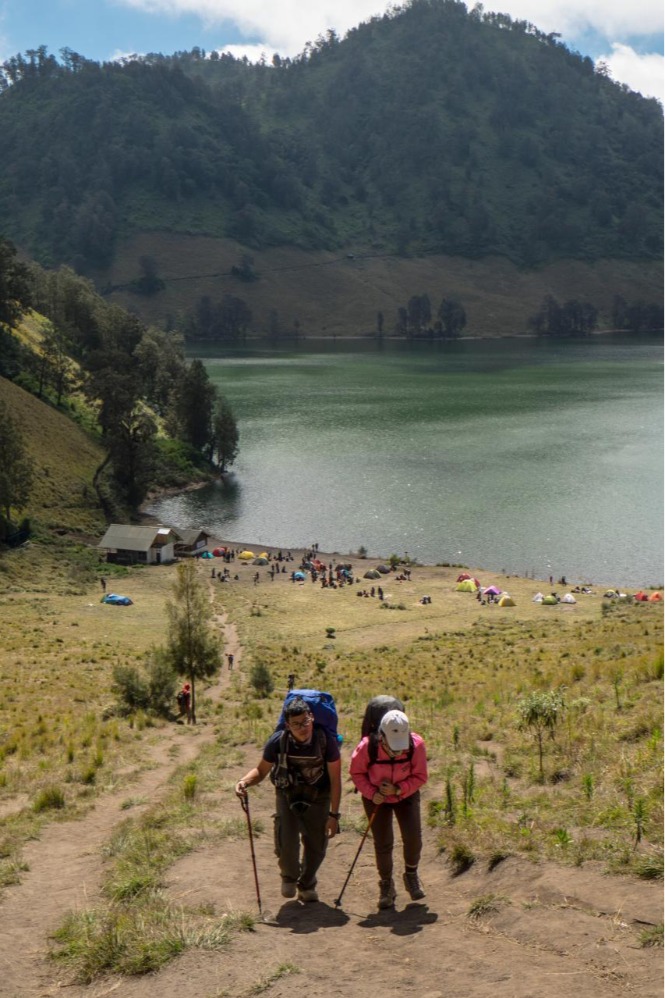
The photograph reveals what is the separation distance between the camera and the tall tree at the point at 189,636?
27500 mm

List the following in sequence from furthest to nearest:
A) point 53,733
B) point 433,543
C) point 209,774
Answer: point 433,543, point 53,733, point 209,774

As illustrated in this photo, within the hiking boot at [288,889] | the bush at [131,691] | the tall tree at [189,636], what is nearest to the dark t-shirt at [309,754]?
the hiking boot at [288,889]

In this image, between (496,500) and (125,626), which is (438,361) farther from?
(125,626)

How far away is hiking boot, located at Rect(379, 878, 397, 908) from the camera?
873 cm

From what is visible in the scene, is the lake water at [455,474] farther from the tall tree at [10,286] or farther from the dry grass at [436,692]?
the tall tree at [10,286]

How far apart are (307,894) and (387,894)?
794 millimetres

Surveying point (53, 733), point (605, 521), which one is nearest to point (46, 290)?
point (605, 521)

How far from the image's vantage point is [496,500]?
269ft

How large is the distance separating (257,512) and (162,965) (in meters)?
75.6

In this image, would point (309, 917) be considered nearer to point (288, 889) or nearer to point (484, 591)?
point (288, 889)

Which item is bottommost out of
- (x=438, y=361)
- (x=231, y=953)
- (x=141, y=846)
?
(x=141, y=846)

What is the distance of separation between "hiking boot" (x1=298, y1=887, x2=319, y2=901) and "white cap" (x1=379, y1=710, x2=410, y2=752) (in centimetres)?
175

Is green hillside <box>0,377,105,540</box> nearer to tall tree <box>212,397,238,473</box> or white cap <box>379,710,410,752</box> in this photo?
tall tree <box>212,397,238,473</box>

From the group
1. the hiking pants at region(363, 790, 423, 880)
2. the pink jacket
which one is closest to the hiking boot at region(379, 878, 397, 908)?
the hiking pants at region(363, 790, 423, 880)
